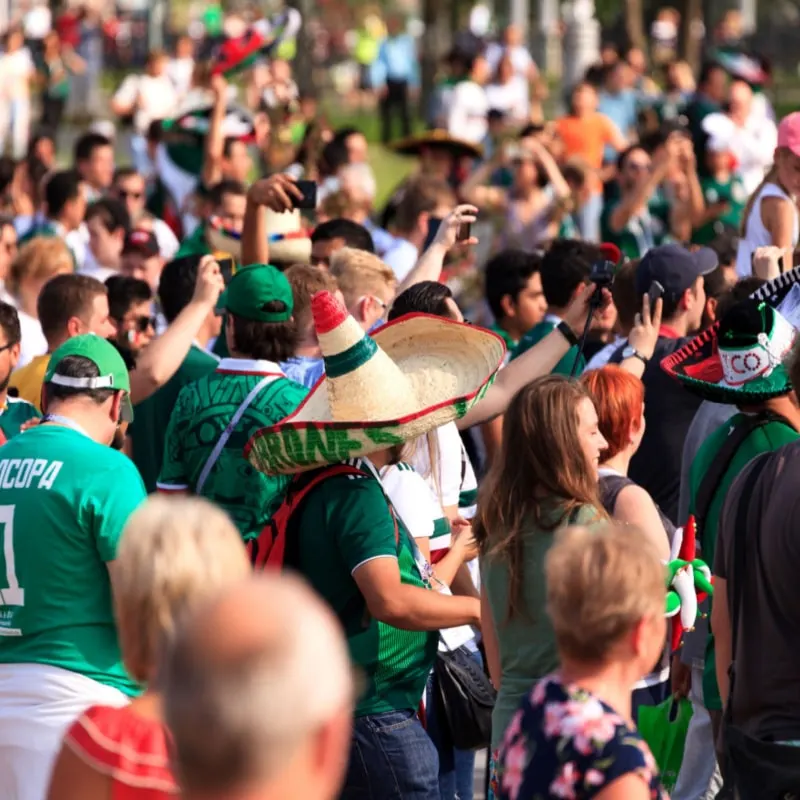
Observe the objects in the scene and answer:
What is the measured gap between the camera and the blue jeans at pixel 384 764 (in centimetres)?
467

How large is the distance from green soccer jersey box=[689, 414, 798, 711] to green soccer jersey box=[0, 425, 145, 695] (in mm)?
1882

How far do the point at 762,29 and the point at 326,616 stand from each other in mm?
42475

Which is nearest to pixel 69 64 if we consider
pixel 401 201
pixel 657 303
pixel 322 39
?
pixel 322 39

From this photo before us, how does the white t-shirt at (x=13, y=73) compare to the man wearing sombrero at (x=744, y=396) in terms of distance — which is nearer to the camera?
the man wearing sombrero at (x=744, y=396)

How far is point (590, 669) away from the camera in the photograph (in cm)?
342

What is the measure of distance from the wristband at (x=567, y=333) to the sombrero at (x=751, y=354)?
0.90 metres

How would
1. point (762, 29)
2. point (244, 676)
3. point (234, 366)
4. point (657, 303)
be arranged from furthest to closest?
point (762, 29)
point (657, 303)
point (234, 366)
point (244, 676)

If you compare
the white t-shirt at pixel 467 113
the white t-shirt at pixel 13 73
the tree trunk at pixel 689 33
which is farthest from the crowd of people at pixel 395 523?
the tree trunk at pixel 689 33

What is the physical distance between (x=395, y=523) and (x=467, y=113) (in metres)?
18.2

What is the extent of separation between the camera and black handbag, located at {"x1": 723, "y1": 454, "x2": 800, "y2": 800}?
4203mm

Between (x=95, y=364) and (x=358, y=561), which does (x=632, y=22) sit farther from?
(x=358, y=561)

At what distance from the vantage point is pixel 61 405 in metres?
5.00

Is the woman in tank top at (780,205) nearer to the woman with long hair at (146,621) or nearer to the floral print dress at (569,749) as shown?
the floral print dress at (569,749)

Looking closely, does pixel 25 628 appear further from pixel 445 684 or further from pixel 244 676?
pixel 244 676
